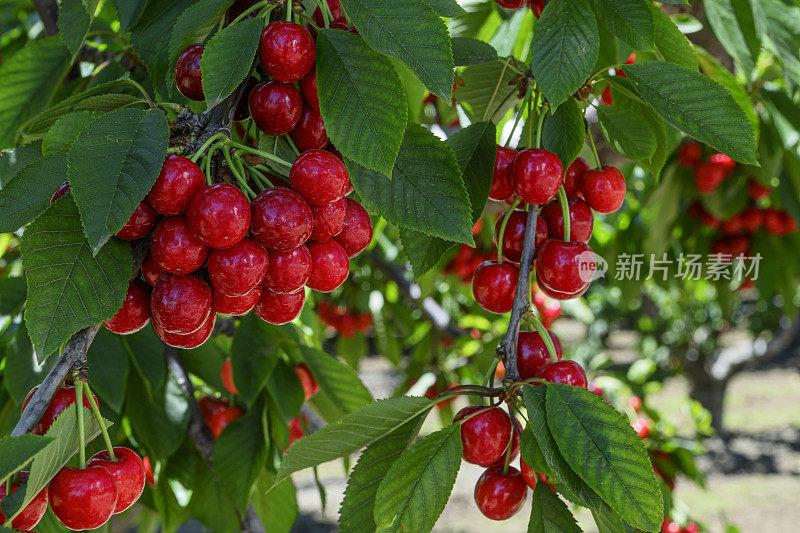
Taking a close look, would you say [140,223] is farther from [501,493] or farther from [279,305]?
[501,493]

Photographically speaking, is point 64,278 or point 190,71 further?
point 190,71

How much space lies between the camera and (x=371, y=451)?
806 millimetres

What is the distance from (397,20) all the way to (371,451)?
1.56 feet

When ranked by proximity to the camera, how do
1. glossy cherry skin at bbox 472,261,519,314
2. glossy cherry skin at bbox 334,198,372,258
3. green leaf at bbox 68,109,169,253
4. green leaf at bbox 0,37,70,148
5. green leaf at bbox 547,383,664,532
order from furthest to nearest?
green leaf at bbox 0,37,70,148
glossy cherry skin at bbox 472,261,519,314
glossy cherry skin at bbox 334,198,372,258
green leaf at bbox 547,383,664,532
green leaf at bbox 68,109,169,253

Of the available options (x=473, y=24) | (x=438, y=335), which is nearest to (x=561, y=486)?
(x=473, y=24)

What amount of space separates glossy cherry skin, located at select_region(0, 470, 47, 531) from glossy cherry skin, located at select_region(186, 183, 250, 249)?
0.27 meters

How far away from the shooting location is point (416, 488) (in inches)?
29.2

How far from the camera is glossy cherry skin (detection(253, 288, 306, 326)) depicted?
759 mm

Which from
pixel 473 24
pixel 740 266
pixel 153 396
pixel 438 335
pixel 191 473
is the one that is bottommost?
pixel 438 335

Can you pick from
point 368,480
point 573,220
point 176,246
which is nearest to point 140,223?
point 176,246

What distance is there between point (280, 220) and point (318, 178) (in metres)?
0.07

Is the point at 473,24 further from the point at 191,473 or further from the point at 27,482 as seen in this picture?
the point at 27,482

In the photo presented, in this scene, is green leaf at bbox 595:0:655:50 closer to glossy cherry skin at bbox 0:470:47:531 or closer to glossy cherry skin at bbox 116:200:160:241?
glossy cherry skin at bbox 116:200:160:241

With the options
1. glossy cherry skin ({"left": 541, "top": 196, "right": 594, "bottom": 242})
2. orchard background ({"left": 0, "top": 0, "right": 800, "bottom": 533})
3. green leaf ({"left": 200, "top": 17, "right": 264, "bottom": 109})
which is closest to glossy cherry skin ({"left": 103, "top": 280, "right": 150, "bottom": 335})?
orchard background ({"left": 0, "top": 0, "right": 800, "bottom": 533})
